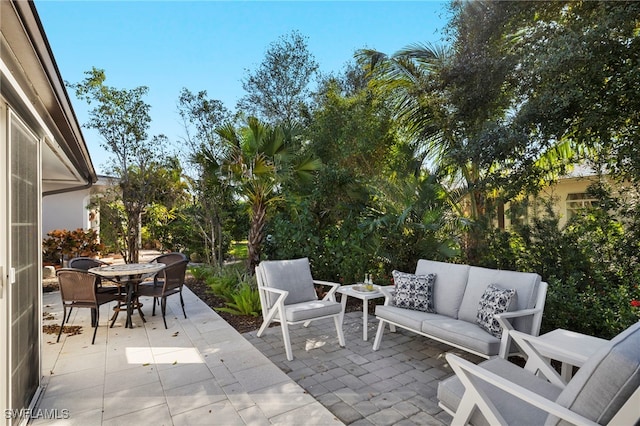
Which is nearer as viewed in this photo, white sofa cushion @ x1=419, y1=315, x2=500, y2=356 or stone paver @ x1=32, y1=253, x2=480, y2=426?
stone paver @ x1=32, y1=253, x2=480, y2=426

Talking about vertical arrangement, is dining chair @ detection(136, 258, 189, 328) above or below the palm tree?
below

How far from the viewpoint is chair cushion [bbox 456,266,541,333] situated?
3.42 m

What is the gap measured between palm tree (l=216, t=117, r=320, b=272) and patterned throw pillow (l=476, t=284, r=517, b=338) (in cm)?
419

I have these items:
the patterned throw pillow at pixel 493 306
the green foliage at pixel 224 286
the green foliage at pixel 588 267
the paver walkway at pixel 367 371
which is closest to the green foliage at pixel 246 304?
the green foliage at pixel 224 286

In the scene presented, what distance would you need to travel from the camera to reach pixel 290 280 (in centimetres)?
470

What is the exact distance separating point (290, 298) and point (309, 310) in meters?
0.57

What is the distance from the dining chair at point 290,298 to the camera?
13.5 ft

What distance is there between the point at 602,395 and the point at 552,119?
406cm

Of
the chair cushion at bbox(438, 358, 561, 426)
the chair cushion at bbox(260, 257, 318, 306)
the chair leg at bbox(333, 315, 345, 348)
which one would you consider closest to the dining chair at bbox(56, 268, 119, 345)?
the chair cushion at bbox(260, 257, 318, 306)

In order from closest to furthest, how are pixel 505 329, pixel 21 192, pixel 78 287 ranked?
pixel 21 192 → pixel 505 329 → pixel 78 287

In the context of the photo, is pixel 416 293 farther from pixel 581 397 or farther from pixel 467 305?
pixel 581 397

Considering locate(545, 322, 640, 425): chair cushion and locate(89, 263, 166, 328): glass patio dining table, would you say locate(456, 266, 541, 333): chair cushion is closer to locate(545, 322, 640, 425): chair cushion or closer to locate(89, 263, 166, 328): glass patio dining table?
locate(545, 322, 640, 425): chair cushion

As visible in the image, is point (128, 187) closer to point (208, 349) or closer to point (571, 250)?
point (208, 349)

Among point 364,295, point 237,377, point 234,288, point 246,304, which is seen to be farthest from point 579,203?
point 234,288
